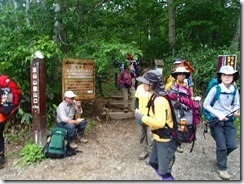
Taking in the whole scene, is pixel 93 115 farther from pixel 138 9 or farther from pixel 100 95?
pixel 138 9

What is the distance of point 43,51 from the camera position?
16.8 ft

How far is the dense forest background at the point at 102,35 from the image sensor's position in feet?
18.8

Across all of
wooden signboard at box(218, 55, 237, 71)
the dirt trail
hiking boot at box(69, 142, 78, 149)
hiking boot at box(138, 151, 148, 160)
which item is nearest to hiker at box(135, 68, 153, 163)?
hiking boot at box(138, 151, 148, 160)

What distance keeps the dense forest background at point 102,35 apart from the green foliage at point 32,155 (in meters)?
1.29

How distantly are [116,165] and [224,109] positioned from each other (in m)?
2.03

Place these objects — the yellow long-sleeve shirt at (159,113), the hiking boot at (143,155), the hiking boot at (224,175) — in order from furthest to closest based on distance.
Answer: the hiking boot at (143,155) < the hiking boot at (224,175) < the yellow long-sleeve shirt at (159,113)

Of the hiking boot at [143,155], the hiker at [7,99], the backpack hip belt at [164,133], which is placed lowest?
the hiking boot at [143,155]

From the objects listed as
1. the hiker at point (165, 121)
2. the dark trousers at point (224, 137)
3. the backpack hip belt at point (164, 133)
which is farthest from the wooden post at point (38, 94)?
the dark trousers at point (224, 137)

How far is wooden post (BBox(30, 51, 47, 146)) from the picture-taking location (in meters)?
4.96

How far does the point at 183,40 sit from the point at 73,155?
7.44 meters

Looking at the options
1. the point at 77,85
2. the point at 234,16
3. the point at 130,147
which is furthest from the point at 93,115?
the point at 234,16

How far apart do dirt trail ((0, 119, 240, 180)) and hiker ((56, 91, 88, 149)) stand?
1.09 feet

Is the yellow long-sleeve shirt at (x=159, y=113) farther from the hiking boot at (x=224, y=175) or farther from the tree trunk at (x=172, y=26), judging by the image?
the tree trunk at (x=172, y=26)

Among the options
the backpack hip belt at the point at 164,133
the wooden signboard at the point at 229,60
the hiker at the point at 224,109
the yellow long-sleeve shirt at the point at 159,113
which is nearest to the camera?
the yellow long-sleeve shirt at the point at 159,113
